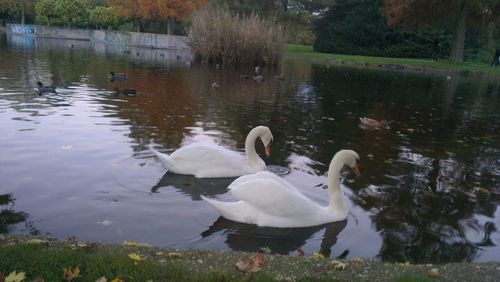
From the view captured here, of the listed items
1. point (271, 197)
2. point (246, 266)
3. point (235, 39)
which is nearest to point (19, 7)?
point (235, 39)

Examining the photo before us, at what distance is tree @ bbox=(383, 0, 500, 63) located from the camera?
1746 inches

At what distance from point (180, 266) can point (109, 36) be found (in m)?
72.6

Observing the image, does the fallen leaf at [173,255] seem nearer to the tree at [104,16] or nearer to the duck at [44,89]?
the duck at [44,89]

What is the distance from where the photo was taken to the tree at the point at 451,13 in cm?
4434

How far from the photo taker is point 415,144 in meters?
11.7

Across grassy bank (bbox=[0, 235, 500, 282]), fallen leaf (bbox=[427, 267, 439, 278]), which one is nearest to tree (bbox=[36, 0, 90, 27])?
grassy bank (bbox=[0, 235, 500, 282])

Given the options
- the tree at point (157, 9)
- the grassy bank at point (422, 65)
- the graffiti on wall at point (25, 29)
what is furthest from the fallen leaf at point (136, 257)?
the graffiti on wall at point (25, 29)

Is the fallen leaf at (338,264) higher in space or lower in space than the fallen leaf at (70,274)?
lower

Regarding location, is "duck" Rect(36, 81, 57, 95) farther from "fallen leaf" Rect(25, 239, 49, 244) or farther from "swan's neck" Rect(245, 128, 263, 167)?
"fallen leaf" Rect(25, 239, 49, 244)

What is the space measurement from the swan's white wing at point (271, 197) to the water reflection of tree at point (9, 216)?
2512mm

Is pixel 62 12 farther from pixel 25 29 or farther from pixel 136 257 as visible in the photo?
pixel 136 257

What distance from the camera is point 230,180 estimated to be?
819cm

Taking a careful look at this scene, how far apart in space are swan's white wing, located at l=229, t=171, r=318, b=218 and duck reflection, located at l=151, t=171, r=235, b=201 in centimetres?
124

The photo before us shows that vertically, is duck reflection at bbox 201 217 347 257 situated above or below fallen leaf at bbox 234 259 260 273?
below
